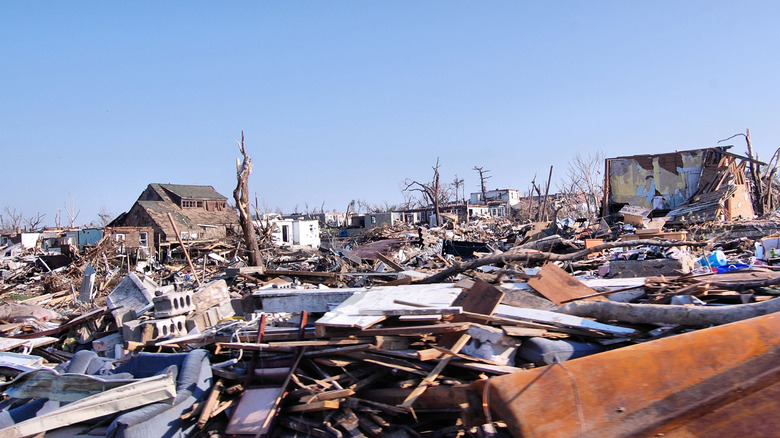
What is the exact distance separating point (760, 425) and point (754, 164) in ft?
69.8

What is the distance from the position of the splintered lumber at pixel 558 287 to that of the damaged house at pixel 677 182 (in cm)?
1439

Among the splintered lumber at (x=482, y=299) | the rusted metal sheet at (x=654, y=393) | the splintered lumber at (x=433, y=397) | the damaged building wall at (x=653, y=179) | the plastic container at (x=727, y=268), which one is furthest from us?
the damaged building wall at (x=653, y=179)

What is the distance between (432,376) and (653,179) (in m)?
19.5

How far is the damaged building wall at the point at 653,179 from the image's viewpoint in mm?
19375

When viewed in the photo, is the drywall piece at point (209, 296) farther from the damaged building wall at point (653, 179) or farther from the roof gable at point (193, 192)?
the roof gable at point (193, 192)

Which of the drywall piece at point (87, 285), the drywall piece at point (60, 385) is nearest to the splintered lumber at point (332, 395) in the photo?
the drywall piece at point (60, 385)

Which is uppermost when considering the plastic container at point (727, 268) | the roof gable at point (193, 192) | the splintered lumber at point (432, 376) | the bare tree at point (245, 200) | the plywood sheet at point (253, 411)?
the roof gable at point (193, 192)

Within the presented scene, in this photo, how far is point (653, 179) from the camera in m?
19.9

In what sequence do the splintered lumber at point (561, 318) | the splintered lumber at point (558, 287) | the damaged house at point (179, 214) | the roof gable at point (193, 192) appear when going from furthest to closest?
the roof gable at point (193, 192) → the damaged house at point (179, 214) → the splintered lumber at point (558, 287) → the splintered lumber at point (561, 318)

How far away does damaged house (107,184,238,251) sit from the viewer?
33375mm

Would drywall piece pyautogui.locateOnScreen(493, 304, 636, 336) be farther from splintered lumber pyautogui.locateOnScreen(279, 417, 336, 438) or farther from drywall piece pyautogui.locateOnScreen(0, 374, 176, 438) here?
drywall piece pyautogui.locateOnScreen(0, 374, 176, 438)

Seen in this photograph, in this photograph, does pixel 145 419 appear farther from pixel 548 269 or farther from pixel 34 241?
pixel 34 241

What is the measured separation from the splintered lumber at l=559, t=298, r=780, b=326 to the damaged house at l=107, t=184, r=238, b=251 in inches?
1126

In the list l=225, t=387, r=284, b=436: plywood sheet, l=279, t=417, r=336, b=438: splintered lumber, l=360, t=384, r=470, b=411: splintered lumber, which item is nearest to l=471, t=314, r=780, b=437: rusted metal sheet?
l=360, t=384, r=470, b=411: splintered lumber
